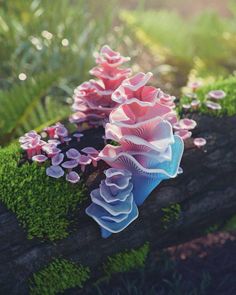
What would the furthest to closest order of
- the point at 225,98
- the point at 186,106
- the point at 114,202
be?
the point at 225,98
the point at 186,106
the point at 114,202

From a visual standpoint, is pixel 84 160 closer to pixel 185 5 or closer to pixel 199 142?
pixel 199 142

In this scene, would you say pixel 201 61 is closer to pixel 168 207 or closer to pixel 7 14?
pixel 7 14

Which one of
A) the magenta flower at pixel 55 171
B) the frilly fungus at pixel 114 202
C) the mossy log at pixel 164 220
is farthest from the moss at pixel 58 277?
the magenta flower at pixel 55 171

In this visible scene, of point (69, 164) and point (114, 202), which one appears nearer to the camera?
point (114, 202)

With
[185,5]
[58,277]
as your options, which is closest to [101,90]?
[58,277]

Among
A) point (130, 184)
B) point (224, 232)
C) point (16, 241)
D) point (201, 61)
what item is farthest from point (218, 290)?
point (201, 61)

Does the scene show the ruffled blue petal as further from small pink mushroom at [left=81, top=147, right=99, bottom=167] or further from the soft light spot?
the soft light spot

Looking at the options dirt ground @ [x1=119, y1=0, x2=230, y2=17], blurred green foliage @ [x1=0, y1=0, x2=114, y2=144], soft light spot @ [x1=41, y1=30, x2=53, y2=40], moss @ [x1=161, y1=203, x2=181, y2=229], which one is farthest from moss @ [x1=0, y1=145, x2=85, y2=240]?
dirt ground @ [x1=119, y1=0, x2=230, y2=17]
